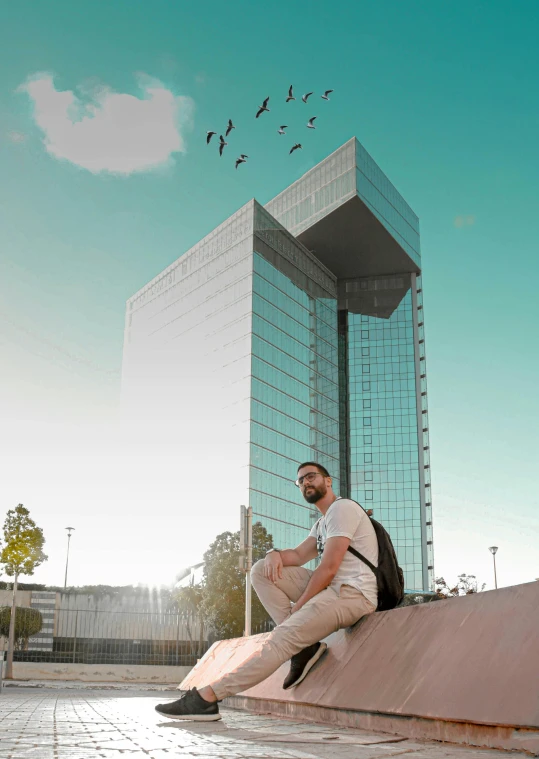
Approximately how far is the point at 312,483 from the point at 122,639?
26.9 metres

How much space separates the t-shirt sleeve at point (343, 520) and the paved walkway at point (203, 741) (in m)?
1.11

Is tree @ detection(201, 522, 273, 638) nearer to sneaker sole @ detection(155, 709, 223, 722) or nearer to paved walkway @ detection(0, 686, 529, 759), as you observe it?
sneaker sole @ detection(155, 709, 223, 722)

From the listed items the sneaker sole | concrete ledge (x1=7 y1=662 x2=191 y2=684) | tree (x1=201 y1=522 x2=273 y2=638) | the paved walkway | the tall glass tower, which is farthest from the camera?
the tall glass tower

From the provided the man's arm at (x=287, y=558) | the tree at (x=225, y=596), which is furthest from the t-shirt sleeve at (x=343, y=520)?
the tree at (x=225, y=596)

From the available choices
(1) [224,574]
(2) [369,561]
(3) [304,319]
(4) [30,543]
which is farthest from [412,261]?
(2) [369,561]

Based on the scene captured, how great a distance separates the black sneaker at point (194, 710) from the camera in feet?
13.9

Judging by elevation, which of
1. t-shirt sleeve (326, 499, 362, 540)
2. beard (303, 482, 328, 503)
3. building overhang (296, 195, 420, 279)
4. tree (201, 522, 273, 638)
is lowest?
tree (201, 522, 273, 638)

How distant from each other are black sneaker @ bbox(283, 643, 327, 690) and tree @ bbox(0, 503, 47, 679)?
24.4 meters

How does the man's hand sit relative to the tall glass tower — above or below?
below

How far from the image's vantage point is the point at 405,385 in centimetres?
8669

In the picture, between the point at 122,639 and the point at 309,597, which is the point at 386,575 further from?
the point at 122,639

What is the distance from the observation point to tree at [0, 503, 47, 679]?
27.5 metres

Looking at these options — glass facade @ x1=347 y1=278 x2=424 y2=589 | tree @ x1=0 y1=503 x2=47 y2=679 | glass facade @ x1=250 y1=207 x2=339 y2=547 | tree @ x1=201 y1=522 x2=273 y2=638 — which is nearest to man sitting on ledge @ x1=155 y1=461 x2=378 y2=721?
tree @ x1=0 y1=503 x2=47 y2=679

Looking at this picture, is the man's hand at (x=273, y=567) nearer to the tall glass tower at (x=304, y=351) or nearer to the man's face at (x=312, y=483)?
the man's face at (x=312, y=483)
